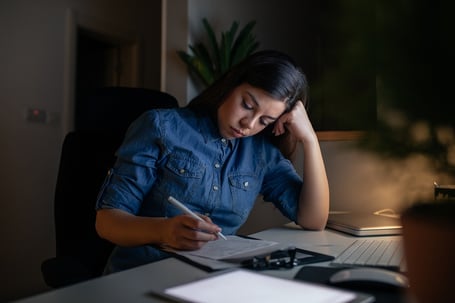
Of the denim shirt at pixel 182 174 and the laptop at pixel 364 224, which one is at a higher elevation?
the denim shirt at pixel 182 174

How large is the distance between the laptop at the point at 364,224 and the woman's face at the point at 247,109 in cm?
34

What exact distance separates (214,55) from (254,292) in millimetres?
2200

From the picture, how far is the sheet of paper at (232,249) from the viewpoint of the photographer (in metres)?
0.83

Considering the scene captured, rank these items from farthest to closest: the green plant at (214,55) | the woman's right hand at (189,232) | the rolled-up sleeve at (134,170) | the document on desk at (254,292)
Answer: the green plant at (214,55) < the rolled-up sleeve at (134,170) < the woman's right hand at (189,232) < the document on desk at (254,292)

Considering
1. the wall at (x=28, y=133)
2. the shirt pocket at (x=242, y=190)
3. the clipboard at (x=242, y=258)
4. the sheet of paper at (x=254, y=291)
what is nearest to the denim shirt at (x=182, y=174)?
the shirt pocket at (x=242, y=190)

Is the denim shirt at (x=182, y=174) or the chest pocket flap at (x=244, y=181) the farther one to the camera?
the chest pocket flap at (x=244, y=181)

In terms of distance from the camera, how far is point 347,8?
0.40 m

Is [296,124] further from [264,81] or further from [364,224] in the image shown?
[364,224]

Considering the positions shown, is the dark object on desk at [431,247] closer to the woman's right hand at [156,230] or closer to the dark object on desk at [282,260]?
the dark object on desk at [282,260]

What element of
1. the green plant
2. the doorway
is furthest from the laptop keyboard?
the doorway

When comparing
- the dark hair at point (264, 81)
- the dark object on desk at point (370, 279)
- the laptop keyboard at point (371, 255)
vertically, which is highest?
the dark hair at point (264, 81)

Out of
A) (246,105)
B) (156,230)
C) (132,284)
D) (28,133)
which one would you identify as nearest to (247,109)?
(246,105)

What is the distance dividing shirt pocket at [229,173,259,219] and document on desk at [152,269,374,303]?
1.92 feet

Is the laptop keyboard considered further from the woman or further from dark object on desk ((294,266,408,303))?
the woman
